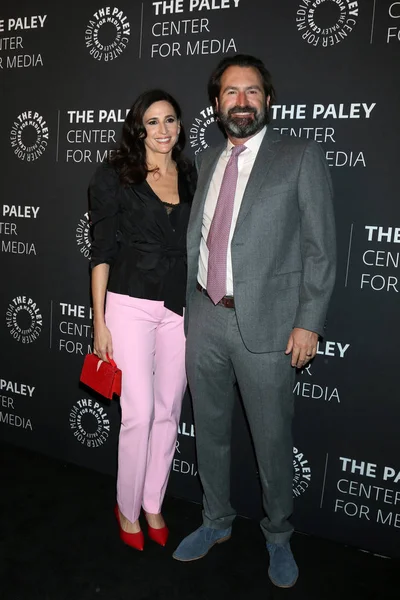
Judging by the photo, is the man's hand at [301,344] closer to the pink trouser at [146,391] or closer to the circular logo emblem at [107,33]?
the pink trouser at [146,391]

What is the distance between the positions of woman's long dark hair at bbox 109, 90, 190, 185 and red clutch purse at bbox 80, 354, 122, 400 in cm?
77

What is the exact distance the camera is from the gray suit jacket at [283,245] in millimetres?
1882

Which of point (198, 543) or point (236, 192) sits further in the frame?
point (198, 543)

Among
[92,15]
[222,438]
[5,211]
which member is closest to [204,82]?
[92,15]

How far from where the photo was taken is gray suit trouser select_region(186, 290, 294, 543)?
2.02m

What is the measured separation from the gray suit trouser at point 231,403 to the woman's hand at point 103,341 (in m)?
0.35

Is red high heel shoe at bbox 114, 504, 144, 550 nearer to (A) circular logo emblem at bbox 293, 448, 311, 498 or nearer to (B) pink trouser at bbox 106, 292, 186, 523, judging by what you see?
(B) pink trouser at bbox 106, 292, 186, 523

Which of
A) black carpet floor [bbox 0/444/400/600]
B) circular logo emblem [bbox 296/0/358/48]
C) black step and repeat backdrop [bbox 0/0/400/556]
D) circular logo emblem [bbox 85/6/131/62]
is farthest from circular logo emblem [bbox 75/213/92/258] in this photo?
circular logo emblem [bbox 296/0/358/48]

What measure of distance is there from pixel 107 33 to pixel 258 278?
1.61 meters

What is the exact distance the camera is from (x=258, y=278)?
76.4 inches

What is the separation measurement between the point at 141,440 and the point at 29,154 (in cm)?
175

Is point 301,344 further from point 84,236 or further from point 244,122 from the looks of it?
point 84,236

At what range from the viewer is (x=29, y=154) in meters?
2.96

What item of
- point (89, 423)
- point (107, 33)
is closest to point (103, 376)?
point (89, 423)
